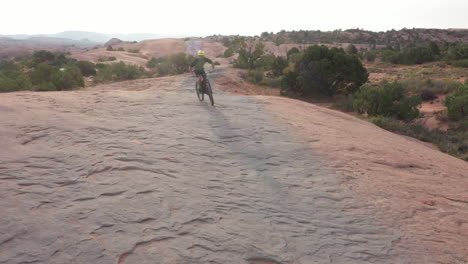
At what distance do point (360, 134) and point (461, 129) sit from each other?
8.87 metres

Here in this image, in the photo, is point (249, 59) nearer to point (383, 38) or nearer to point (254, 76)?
point (254, 76)

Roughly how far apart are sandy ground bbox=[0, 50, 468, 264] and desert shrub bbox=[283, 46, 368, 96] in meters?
14.5

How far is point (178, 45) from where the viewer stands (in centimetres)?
6606

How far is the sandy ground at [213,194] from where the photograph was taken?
3.06 metres

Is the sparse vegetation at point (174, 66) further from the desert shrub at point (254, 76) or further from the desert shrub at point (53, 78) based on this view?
the desert shrub at point (53, 78)

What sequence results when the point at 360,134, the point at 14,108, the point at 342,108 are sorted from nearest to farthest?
the point at 14,108
the point at 360,134
the point at 342,108

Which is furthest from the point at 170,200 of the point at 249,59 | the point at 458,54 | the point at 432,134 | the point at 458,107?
the point at 458,54

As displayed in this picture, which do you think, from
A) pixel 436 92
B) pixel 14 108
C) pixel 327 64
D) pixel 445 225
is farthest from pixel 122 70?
pixel 445 225

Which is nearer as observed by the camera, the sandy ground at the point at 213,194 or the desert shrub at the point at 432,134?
the sandy ground at the point at 213,194

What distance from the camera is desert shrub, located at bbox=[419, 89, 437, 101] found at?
21.0 metres

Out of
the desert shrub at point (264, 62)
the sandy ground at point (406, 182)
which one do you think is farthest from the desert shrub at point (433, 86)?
the sandy ground at point (406, 182)

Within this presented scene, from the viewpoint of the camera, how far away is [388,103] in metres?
15.7

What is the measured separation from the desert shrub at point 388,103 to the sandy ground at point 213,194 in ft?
28.6

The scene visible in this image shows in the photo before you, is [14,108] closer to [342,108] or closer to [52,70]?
[52,70]
